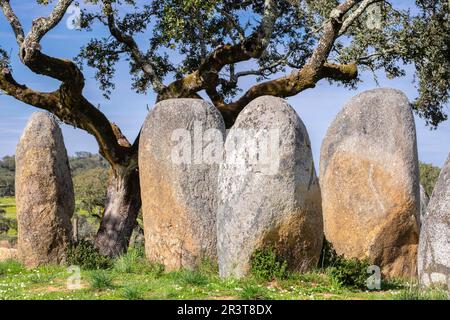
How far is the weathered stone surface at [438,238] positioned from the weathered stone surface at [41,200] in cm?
888

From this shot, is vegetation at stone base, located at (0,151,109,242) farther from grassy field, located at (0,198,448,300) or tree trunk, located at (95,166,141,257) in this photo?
grassy field, located at (0,198,448,300)

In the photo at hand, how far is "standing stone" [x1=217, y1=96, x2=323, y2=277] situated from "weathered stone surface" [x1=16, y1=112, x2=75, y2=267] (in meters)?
5.72

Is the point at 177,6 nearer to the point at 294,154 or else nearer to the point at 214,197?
the point at 214,197

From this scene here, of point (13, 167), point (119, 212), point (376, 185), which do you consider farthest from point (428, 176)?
point (13, 167)

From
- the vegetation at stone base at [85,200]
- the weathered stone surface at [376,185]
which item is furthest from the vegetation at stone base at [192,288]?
the vegetation at stone base at [85,200]

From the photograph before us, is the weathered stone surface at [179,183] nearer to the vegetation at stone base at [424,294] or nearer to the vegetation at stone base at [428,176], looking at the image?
the vegetation at stone base at [424,294]

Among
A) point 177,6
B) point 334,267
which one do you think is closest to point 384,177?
point 334,267

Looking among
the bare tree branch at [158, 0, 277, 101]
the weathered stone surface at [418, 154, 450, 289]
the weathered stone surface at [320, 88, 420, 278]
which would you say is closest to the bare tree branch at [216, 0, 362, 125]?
the bare tree branch at [158, 0, 277, 101]

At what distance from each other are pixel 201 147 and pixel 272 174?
3.06 metres

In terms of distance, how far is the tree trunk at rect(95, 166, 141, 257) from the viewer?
2050 cm

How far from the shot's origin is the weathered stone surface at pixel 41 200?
1737cm

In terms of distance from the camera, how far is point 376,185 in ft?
50.1

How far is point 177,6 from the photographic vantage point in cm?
2106
